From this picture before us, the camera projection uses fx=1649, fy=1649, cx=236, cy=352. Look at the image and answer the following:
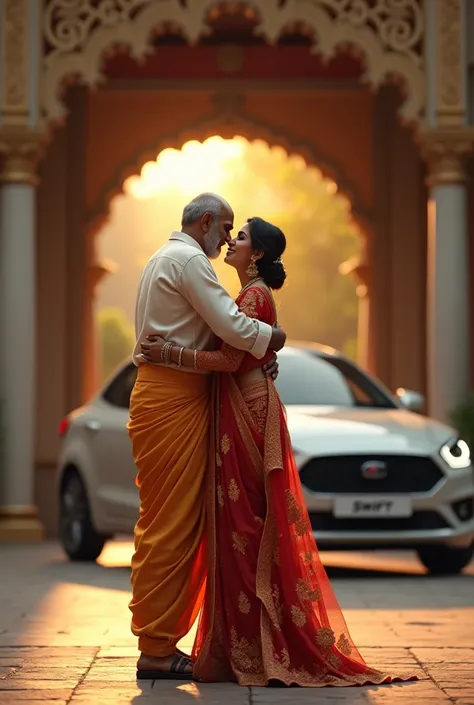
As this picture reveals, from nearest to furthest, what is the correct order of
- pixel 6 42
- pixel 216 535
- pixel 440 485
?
1. pixel 216 535
2. pixel 440 485
3. pixel 6 42

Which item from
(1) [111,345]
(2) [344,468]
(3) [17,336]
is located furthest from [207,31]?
(1) [111,345]

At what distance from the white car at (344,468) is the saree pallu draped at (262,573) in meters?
4.12

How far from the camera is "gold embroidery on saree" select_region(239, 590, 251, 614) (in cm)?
618

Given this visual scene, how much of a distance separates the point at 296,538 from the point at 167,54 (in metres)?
13.1

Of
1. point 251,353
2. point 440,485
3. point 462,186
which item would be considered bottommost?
point 440,485

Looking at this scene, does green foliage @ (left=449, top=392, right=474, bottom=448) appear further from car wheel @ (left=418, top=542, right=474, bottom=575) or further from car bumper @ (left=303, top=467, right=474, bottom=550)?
car bumper @ (left=303, top=467, right=474, bottom=550)

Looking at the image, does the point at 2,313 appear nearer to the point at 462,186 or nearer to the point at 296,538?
the point at 462,186

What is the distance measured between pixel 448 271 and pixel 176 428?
8791 mm

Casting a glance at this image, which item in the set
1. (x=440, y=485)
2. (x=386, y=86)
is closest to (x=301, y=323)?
(x=386, y=86)

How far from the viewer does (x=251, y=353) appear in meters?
6.32

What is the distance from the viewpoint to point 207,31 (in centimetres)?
1465

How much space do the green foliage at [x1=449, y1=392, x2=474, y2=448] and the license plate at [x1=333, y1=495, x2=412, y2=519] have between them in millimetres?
3309

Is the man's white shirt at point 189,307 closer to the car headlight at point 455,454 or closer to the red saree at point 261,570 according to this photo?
the red saree at point 261,570

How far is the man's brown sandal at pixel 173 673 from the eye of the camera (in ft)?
20.1
